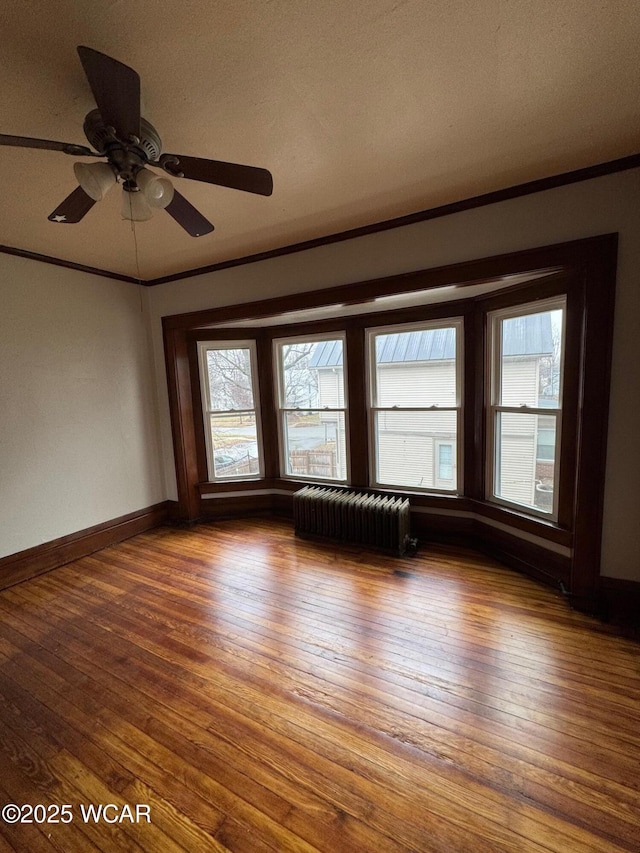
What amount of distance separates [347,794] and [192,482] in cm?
325

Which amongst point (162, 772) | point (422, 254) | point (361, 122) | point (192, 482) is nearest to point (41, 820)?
point (162, 772)

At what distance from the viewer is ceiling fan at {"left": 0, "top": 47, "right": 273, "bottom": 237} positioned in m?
1.16

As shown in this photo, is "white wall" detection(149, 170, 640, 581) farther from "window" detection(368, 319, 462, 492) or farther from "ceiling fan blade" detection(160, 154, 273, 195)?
"ceiling fan blade" detection(160, 154, 273, 195)

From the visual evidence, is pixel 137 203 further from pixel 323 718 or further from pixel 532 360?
pixel 532 360

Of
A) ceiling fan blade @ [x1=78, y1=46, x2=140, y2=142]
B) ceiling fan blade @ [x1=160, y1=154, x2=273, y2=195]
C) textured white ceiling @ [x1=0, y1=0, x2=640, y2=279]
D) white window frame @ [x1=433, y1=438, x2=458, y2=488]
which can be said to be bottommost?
white window frame @ [x1=433, y1=438, x2=458, y2=488]

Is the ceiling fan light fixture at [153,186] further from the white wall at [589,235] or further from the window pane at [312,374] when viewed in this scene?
the window pane at [312,374]

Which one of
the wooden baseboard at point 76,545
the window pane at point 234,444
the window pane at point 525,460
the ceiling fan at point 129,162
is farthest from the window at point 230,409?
the window pane at point 525,460

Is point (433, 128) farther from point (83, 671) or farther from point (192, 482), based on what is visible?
point (192, 482)

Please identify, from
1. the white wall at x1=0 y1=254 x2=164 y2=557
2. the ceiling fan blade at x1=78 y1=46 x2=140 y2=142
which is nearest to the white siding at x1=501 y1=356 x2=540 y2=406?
the ceiling fan blade at x1=78 y1=46 x2=140 y2=142

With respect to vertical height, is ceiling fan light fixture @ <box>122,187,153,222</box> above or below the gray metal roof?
above

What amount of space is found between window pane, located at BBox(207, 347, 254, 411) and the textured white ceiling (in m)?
1.83

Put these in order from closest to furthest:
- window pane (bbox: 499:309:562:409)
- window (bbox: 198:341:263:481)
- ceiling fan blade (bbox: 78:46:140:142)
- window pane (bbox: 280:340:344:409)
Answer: ceiling fan blade (bbox: 78:46:140:142) → window pane (bbox: 499:309:562:409) → window pane (bbox: 280:340:344:409) → window (bbox: 198:341:263:481)

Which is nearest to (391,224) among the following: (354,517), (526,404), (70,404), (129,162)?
(526,404)

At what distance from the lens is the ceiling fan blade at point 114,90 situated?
3.31ft
